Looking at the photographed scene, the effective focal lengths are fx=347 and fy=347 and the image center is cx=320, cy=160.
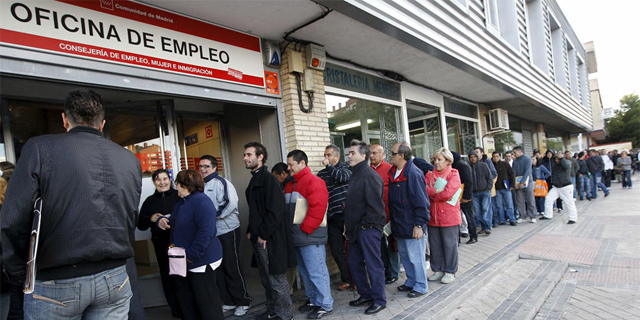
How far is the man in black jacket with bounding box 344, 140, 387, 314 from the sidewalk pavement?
222mm

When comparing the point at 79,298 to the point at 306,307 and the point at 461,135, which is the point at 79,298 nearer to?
the point at 306,307

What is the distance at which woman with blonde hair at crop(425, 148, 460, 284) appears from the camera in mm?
4469

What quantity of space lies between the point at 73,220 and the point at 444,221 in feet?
13.1

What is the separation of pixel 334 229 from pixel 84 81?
3.13 m

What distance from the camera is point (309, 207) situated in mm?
3709

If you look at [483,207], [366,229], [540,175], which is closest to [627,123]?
[540,175]

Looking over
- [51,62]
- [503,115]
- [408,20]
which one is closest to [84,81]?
[51,62]

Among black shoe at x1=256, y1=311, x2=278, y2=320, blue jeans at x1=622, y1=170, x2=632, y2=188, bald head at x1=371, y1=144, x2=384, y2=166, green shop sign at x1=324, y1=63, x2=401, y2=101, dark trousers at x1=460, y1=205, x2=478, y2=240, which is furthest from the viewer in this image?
blue jeans at x1=622, y1=170, x2=632, y2=188

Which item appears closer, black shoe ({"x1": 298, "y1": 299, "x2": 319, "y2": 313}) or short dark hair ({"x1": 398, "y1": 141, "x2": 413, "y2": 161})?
black shoe ({"x1": 298, "y1": 299, "x2": 319, "y2": 313})

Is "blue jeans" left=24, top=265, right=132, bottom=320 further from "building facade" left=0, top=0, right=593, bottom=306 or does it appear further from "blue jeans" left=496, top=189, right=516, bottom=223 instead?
"blue jeans" left=496, top=189, right=516, bottom=223

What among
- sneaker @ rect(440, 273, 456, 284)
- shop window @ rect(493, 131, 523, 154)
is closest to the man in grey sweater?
shop window @ rect(493, 131, 523, 154)

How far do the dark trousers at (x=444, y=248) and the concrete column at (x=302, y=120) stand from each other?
187 cm

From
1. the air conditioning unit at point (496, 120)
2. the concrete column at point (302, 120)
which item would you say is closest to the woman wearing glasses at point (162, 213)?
the concrete column at point (302, 120)

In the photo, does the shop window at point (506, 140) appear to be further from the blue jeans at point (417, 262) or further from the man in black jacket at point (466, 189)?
the blue jeans at point (417, 262)
